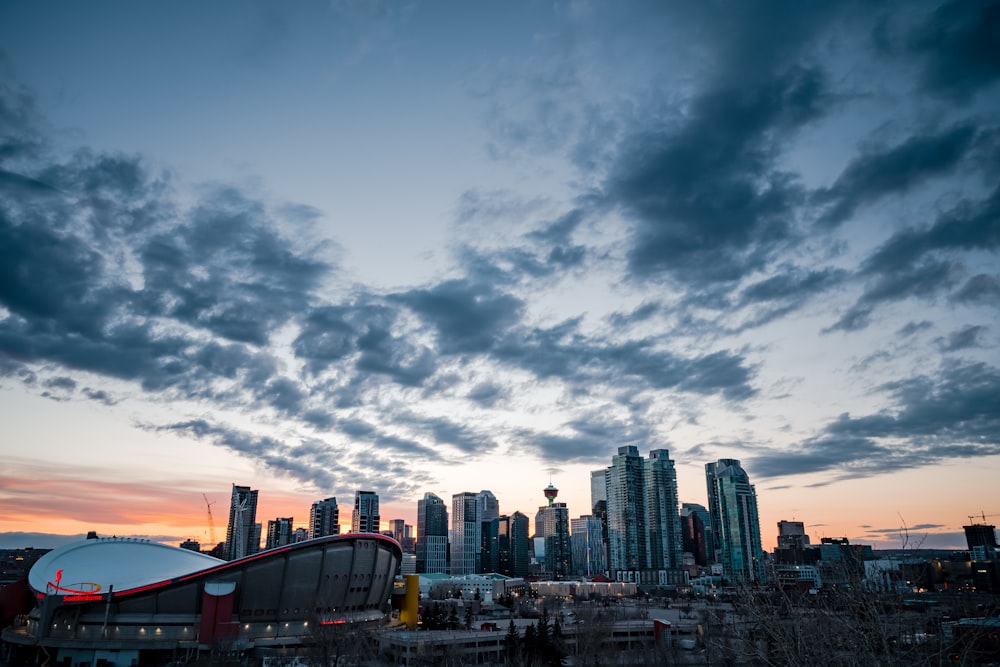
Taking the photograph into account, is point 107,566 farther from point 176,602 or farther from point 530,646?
point 530,646

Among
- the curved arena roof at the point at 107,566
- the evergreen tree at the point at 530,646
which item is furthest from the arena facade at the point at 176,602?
the evergreen tree at the point at 530,646

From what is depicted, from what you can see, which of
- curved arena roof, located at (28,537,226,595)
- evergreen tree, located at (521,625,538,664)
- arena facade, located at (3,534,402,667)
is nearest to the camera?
evergreen tree, located at (521,625,538,664)

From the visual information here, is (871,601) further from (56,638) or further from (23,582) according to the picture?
(23,582)

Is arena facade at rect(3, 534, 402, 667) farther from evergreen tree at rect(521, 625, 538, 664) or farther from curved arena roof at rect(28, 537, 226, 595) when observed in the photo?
evergreen tree at rect(521, 625, 538, 664)

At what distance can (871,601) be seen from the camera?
42.9ft

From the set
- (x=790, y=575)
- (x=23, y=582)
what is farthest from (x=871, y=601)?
(x=790, y=575)

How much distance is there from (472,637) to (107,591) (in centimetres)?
4551

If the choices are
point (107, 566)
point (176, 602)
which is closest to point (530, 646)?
point (176, 602)

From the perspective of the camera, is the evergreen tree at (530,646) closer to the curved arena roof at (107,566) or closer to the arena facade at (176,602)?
the arena facade at (176,602)

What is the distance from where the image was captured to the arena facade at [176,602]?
74.6 metres

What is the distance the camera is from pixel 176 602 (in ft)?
262

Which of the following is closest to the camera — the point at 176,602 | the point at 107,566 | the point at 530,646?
the point at 530,646

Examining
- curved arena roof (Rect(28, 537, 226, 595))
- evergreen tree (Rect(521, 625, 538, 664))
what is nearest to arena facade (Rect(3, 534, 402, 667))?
curved arena roof (Rect(28, 537, 226, 595))

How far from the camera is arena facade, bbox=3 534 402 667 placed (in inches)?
2936
